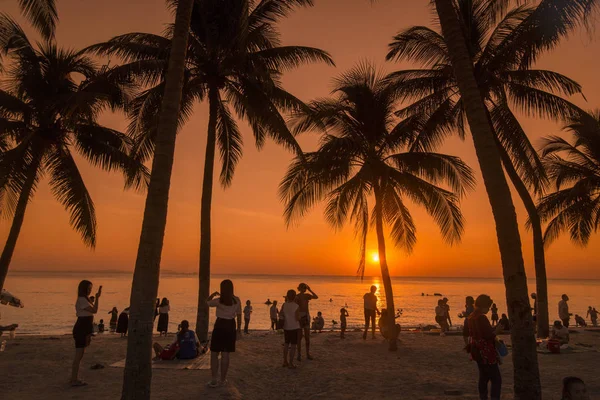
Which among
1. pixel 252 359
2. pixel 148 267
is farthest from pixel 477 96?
pixel 252 359

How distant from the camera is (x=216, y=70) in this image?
14062mm

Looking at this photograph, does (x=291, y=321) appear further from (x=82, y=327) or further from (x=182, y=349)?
(x=82, y=327)

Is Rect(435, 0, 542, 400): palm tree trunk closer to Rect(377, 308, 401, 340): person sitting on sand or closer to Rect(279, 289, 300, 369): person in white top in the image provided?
Rect(279, 289, 300, 369): person in white top

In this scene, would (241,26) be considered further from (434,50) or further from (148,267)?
(148,267)

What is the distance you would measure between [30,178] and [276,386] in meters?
11.1

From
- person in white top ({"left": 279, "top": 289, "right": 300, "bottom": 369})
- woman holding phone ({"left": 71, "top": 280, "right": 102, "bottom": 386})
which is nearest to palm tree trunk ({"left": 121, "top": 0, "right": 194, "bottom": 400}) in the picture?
woman holding phone ({"left": 71, "top": 280, "right": 102, "bottom": 386})

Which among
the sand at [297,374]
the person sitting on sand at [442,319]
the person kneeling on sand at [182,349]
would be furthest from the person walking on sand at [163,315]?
the person sitting on sand at [442,319]

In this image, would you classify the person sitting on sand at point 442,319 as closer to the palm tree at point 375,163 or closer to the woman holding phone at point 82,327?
the palm tree at point 375,163

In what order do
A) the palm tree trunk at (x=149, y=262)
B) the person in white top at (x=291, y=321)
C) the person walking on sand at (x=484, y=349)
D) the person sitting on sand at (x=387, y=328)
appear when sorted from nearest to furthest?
1. the palm tree trunk at (x=149, y=262)
2. the person walking on sand at (x=484, y=349)
3. the person in white top at (x=291, y=321)
4. the person sitting on sand at (x=387, y=328)

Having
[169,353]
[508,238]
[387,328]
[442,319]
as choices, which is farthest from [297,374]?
[442,319]

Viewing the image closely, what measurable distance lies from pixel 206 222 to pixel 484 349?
30.0 ft

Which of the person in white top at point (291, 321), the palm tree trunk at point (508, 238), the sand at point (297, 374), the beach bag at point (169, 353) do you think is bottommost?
the sand at point (297, 374)

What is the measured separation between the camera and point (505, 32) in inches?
575

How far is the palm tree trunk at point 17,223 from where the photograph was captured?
1395cm
